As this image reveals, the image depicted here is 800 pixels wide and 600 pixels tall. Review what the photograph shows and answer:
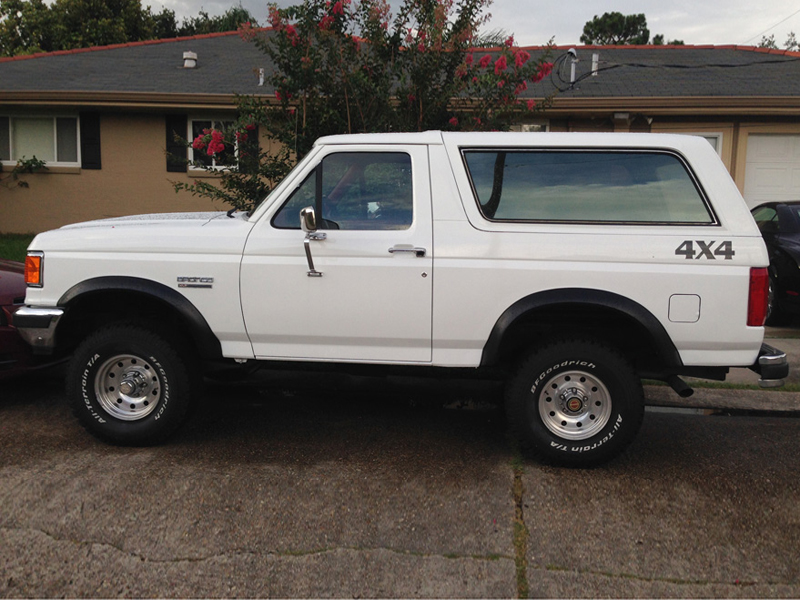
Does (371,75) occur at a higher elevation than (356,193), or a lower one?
higher

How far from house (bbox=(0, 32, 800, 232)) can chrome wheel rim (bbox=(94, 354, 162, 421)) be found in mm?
9804

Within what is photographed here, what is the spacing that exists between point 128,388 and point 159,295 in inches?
26.7

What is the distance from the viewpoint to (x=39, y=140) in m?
15.0

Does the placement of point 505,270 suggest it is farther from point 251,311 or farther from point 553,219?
point 251,311

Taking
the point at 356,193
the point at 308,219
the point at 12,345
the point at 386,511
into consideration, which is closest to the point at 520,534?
the point at 386,511

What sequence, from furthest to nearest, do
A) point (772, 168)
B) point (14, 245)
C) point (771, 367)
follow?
point (772, 168) → point (14, 245) → point (771, 367)

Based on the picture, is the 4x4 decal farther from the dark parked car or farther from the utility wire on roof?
the utility wire on roof

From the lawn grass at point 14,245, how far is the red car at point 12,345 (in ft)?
20.3

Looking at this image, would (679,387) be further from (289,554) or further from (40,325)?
(40,325)

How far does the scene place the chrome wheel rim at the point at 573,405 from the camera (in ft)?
14.6

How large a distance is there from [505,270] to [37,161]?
13251 mm

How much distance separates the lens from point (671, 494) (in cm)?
417

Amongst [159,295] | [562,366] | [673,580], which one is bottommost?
[673,580]

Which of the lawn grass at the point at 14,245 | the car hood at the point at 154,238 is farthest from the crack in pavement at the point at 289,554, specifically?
the lawn grass at the point at 14,245
